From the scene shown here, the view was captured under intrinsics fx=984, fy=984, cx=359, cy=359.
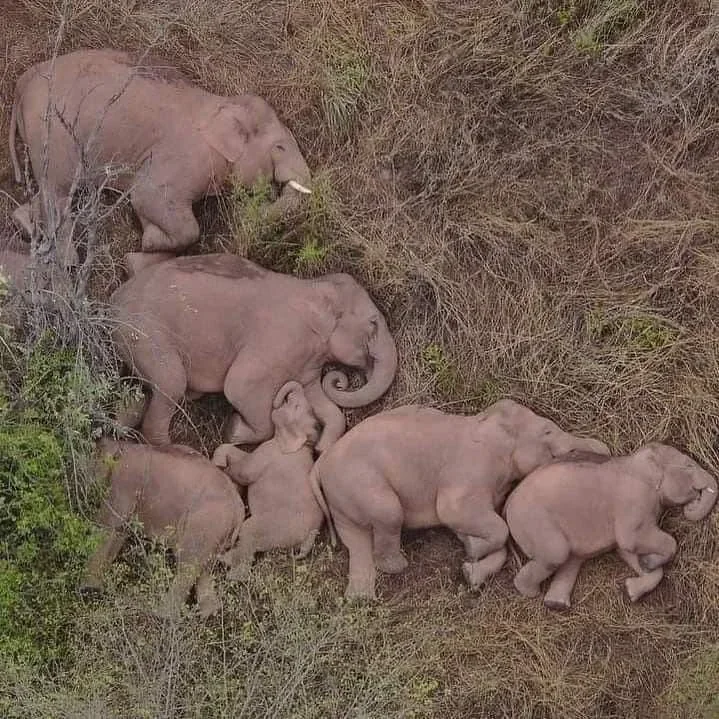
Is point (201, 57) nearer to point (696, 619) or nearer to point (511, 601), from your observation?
point (511, 601)

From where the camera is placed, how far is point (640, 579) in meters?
4.25

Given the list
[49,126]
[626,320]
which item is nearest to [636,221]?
[626,320]

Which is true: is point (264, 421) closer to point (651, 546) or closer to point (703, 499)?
point (651, 546)

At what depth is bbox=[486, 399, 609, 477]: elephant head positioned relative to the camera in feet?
13.8

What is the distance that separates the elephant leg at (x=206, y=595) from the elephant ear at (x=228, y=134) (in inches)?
73.3

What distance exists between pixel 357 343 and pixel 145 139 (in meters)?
1.33

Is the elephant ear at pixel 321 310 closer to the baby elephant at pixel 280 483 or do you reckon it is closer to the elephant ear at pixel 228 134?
the baby elephant at pixel 280 483

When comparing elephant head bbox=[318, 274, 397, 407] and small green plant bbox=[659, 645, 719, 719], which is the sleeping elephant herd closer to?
elephant head bbox=[318, 274, 397, 407]

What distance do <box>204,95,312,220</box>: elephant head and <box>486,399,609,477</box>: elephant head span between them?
1365 mm

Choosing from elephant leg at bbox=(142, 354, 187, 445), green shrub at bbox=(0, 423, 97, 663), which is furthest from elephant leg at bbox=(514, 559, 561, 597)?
green shrub at bbox=(0, 423, 97, 663)

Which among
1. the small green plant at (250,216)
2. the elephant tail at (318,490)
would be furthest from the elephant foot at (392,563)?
the small green plant at (250,216)

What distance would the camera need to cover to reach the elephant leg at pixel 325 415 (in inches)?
173

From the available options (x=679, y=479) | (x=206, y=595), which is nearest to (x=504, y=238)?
(x=679, y=479)

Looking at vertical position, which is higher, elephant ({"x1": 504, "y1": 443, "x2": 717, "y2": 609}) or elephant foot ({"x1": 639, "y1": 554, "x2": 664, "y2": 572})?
elephant ({"x1": 504, "y1": 443, "x2": 717, "y2": 609})
